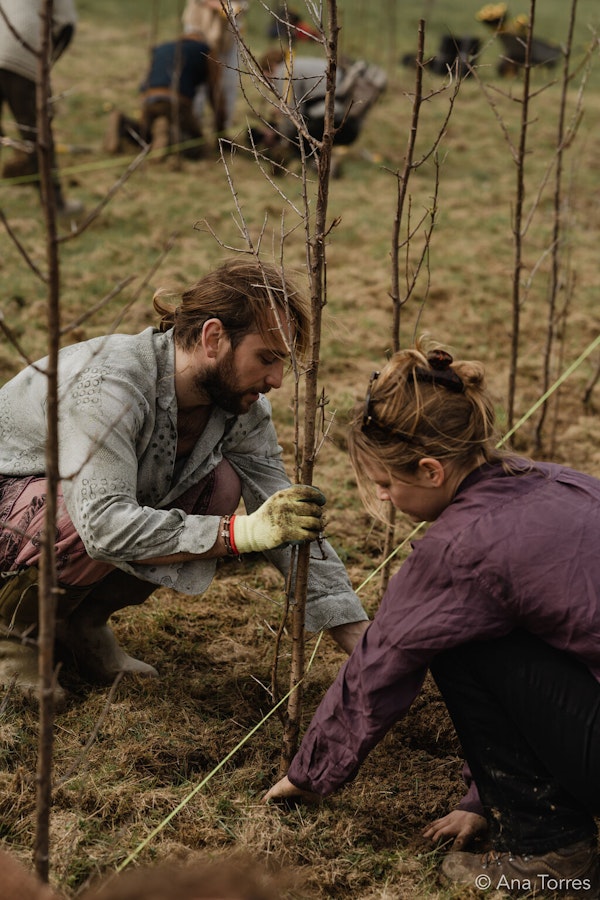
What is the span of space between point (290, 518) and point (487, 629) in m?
0.53

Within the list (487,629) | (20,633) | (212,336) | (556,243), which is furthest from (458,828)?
(556,243)

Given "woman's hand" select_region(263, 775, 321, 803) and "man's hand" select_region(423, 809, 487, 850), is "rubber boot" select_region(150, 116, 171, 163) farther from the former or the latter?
"man's hand" select_region(423, 809, 487, 850)

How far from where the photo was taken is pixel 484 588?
187cm

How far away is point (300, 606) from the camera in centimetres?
223

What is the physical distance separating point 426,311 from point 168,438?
330 centimetres

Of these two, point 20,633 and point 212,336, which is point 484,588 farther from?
point 20,633

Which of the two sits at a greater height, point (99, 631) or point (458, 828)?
point (99, 631)

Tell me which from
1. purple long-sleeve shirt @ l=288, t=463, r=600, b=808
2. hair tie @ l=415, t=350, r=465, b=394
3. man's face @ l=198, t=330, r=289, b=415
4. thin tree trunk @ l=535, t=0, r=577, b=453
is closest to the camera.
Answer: purple long-sleeve shirt @ l=288, t=463, r=600, b=808

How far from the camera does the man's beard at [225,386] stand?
2479 millimetres

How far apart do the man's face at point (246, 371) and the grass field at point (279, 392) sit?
→ 18 cm

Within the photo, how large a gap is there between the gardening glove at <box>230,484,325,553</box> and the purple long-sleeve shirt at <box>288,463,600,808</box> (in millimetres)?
288

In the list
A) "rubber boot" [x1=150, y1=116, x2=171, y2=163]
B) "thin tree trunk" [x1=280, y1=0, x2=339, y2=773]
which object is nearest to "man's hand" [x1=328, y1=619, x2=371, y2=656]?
"thin tree trunk" [x1=280, y1=0, x2=339, y2=773]

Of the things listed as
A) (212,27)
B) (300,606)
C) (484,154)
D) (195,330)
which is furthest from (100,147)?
(300,606)

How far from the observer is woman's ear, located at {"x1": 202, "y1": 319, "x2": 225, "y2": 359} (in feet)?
8.00
